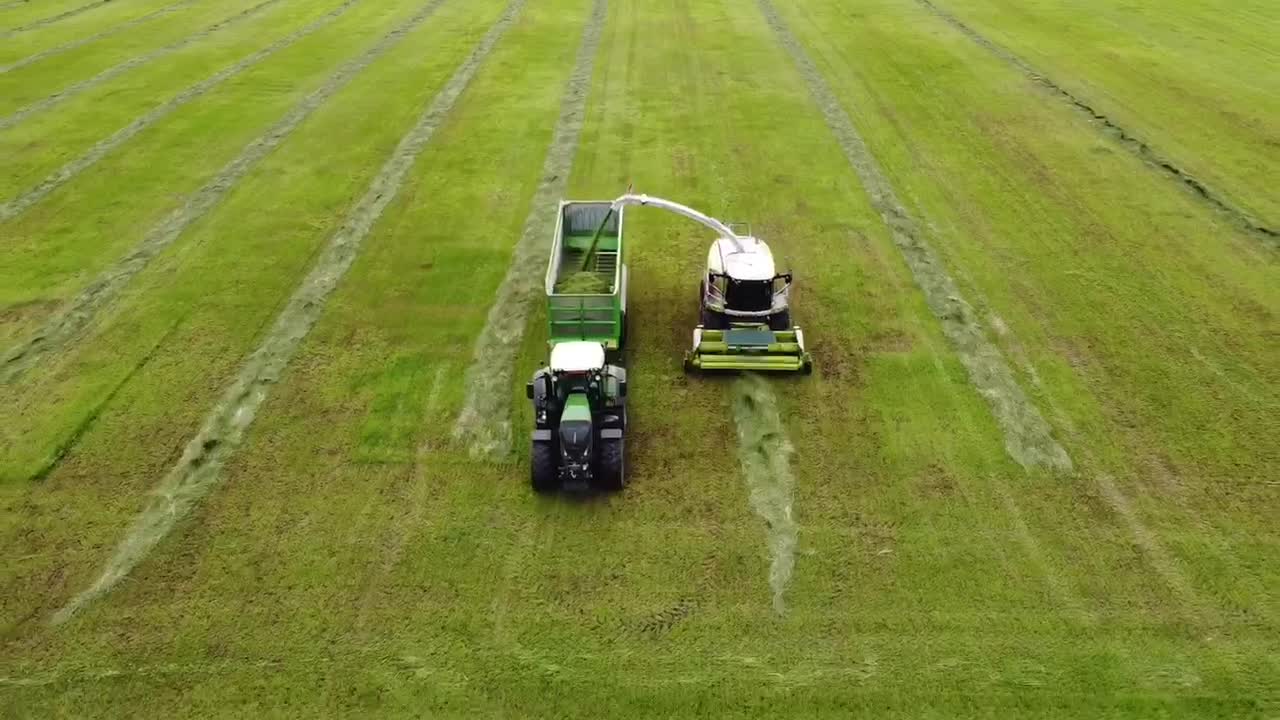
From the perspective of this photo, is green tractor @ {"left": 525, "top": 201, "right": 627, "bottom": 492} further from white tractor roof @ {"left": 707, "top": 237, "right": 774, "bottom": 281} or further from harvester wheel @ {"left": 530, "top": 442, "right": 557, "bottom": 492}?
white tractor roof @ {"left": 707, "top": 237, "right": 774, "bottom": 281}

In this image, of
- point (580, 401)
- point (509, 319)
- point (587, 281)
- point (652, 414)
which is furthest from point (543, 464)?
point (509, 319)

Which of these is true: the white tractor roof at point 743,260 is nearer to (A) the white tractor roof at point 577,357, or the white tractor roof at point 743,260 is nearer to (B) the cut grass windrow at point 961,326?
(A) the white tractor roof at point 577,357

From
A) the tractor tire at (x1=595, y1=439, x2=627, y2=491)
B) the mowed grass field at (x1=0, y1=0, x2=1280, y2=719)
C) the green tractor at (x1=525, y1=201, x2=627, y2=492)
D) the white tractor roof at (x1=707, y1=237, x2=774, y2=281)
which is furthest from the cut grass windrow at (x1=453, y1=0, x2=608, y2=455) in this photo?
the white tractor roof at (x1=707, y1=237, x2=774, y2=281)

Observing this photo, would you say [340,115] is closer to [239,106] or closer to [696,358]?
[239,106]

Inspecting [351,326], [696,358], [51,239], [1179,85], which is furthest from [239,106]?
[1179,85]

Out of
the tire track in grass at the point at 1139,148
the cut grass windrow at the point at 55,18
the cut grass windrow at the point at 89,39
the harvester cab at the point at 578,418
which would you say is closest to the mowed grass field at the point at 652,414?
the tire track in grass at the point at 1139,148

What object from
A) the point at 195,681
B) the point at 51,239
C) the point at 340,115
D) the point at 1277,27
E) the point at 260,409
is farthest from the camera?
the point at 1277,27
